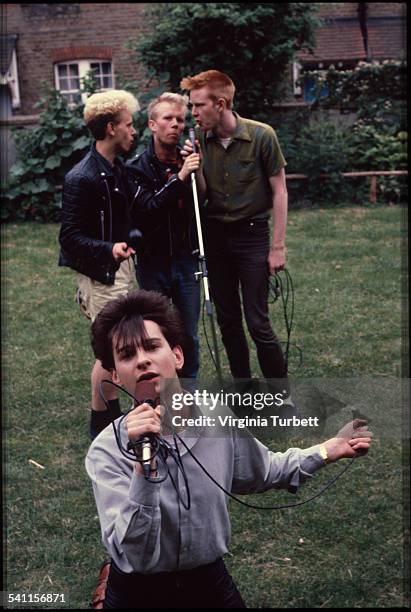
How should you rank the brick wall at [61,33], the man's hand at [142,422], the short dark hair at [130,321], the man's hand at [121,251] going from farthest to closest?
the brick wall at [61,33] < the man's hand at [121,251] < the short dark hair at [130,321] < the man's hand at [142,422]

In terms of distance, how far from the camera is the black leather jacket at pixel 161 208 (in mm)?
4516

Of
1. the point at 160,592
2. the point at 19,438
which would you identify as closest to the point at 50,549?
the point at 19,438

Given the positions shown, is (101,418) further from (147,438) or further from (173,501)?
(147,438)

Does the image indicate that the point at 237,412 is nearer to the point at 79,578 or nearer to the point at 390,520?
the point at 79,578

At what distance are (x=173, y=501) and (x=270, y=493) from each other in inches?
83.5

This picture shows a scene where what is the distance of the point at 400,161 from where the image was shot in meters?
12.0

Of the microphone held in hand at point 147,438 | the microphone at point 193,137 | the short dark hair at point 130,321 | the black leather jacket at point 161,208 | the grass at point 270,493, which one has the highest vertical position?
the microphone at point 193,137

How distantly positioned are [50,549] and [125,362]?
1.89m

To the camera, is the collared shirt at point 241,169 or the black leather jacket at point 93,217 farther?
the collared shirt at point 241,169

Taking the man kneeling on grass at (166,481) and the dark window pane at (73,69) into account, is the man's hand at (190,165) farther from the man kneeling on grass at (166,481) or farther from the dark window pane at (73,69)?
the dark window pane at (73,69)

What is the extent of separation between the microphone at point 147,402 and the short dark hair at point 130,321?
26 centimetres

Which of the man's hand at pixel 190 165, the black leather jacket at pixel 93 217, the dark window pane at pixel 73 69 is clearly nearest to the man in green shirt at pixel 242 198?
the man's hand at pixel 190 165

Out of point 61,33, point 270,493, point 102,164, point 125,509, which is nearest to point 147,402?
point 125,509

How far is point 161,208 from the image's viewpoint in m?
4.52
